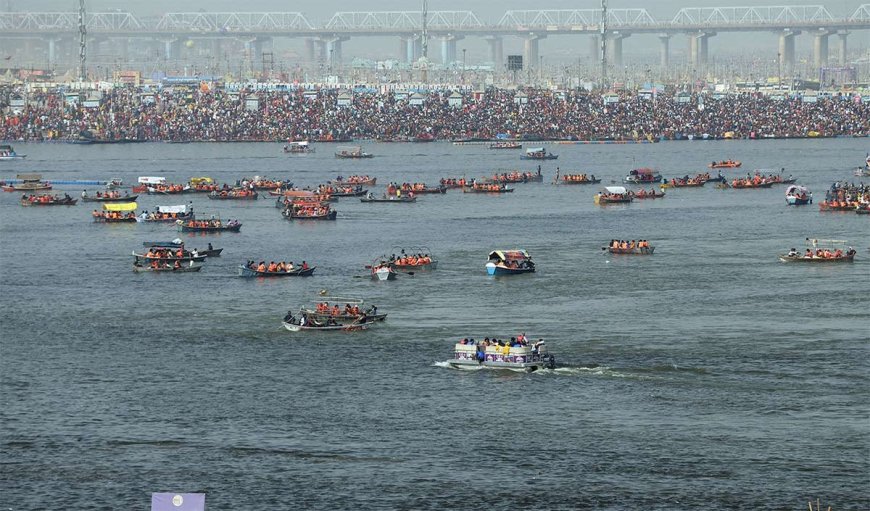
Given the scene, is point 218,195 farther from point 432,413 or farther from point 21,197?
point 432,413

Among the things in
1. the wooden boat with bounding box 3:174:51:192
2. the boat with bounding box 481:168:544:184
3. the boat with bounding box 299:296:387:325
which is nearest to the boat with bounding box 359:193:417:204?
the boat with bounding box 481:168:544:184

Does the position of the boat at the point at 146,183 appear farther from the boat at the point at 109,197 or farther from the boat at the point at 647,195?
the boat at the point at 647,195

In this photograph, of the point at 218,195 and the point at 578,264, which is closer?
the point at 578,264

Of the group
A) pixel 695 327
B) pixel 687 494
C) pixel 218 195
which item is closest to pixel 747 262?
pixel 695 327

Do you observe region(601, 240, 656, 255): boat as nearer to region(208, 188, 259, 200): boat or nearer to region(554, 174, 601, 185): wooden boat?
region(208, 188, 259, 200): boat

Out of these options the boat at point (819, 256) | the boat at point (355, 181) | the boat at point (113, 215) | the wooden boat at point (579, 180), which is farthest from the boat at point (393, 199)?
the boat at point (819, 256)
